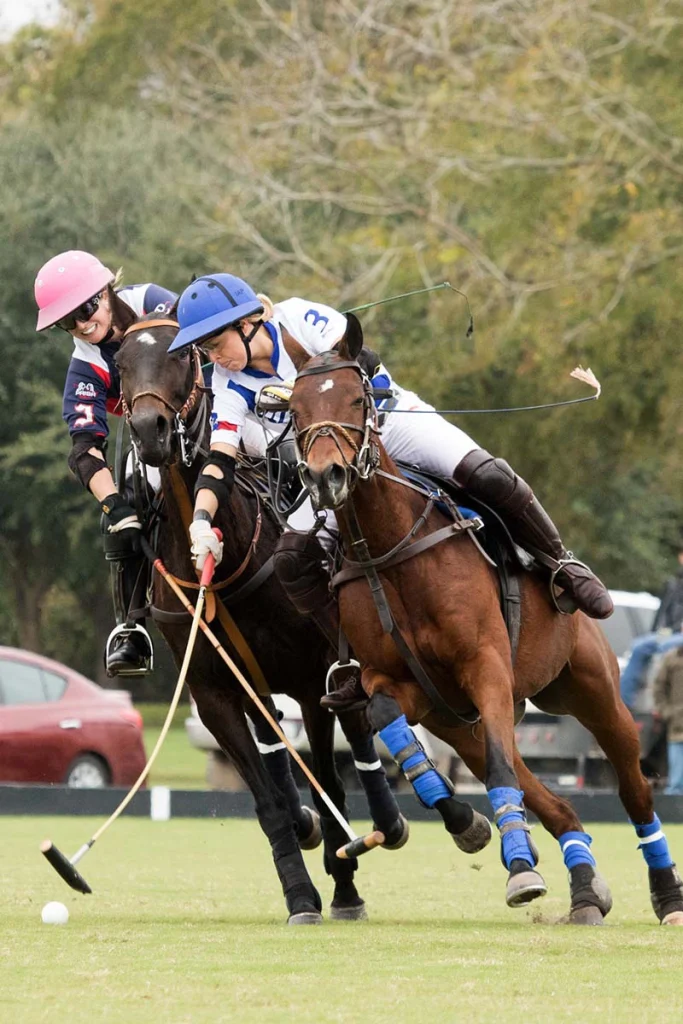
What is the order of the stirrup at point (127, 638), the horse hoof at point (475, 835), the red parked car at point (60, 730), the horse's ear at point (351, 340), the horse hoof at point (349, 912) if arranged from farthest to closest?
the red parked car at point (60, 730)
the stirrup at point (127, 638)
the horse hoof at point (349, 912)
the horse hoof at point (475, 835)
the horse's ear at point (351, 340)

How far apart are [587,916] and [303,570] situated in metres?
1.92

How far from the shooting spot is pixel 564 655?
8250mm

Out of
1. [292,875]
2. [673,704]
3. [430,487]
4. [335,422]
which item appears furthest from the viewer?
[673,704]

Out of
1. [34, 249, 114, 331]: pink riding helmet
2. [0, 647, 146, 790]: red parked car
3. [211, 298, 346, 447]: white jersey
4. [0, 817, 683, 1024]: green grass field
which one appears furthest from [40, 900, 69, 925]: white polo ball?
[0, 647, 146, 790]: red parked car

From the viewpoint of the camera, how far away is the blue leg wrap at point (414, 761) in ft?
23.8

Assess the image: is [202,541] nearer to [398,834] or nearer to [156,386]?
[156,386]

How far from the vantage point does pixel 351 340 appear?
23.6 feet

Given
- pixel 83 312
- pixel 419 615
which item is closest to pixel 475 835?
pixel 419 615

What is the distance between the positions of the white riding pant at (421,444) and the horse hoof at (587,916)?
190 cm

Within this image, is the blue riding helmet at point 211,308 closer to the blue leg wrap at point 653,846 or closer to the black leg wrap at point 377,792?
the black leg wrap at point 377,792

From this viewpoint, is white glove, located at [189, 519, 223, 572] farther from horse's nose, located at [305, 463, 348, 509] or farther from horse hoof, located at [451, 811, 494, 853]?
horse hoof, located at [451, 811, 494, 853]

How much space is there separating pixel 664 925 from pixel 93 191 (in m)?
24.0

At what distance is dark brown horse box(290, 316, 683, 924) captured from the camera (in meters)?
6.89

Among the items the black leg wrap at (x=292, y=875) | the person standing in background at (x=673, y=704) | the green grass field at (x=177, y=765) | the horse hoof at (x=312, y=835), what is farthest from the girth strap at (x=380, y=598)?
the green grass field at (x=177, y=765)
